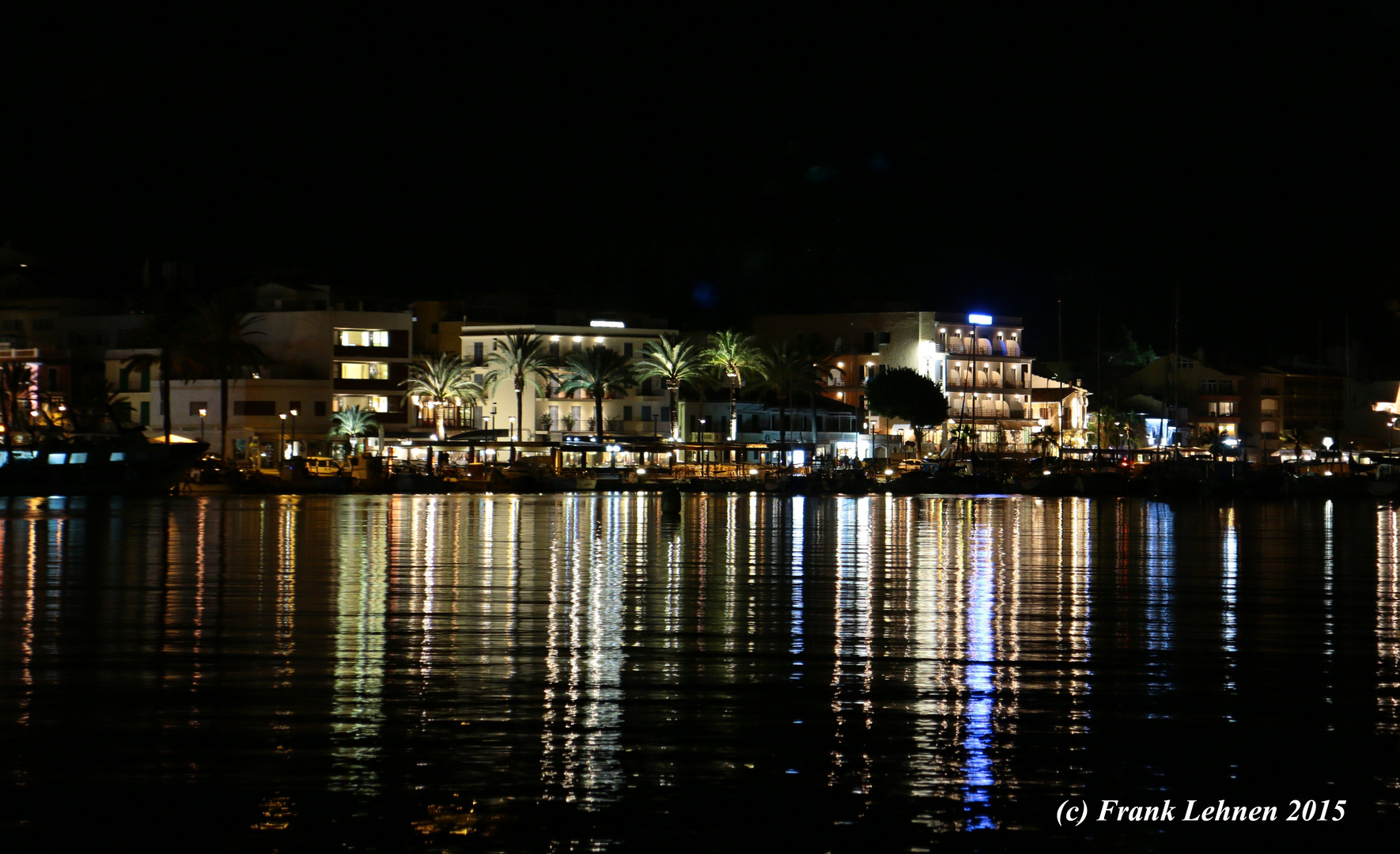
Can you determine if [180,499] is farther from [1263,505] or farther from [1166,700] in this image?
[1166,700]

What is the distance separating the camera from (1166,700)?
1431 cm

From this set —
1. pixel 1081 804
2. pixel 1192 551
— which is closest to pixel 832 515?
pixel 1192 551

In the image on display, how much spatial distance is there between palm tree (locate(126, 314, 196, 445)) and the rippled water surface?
60310 millimetres

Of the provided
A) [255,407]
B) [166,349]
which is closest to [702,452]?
[255,407]

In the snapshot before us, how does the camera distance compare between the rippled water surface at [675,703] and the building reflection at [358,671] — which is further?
the building reflection at [358,671]

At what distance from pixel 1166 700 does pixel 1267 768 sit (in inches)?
114

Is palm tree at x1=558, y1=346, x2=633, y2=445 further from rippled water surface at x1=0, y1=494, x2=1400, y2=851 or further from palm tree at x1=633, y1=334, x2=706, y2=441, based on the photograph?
rippled water surface at x1=0, y1=494, x2=1400, y2=851

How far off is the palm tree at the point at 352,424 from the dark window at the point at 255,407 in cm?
381

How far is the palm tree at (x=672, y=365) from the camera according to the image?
105562 mm

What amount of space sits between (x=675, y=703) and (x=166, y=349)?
80.5 meters

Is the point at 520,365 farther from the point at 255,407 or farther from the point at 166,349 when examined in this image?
the point at 166,349

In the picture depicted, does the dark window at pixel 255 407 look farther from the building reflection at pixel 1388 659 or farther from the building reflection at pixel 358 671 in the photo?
the building reflection at pixel 1388 659

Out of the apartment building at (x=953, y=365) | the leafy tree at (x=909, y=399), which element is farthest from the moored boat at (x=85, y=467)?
the leafy tree at (x=909, y=399)

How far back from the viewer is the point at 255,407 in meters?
94.9
